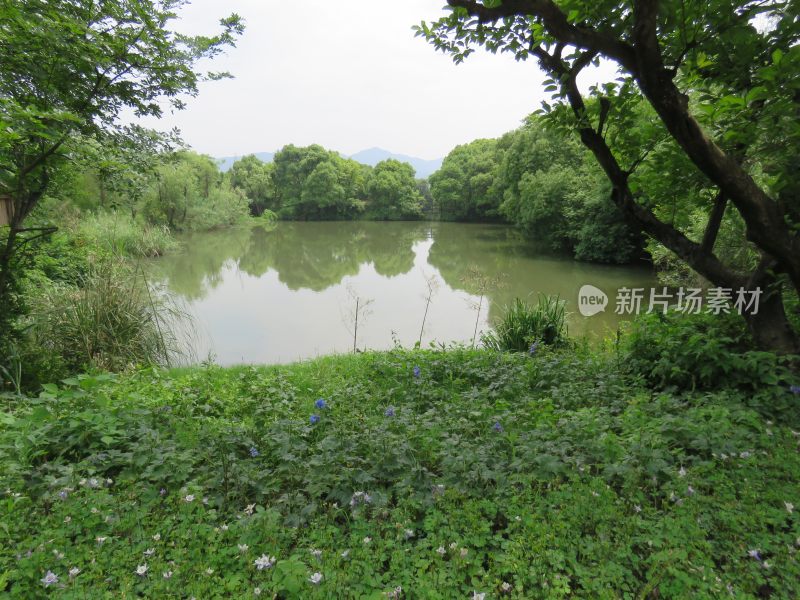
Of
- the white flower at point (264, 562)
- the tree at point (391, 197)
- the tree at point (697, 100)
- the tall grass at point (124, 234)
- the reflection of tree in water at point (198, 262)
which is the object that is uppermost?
the tree at point (391, 197)

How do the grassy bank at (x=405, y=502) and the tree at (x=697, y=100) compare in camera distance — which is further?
the tree at (x=697, y=100)

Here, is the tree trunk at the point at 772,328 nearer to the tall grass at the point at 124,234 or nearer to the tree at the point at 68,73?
the tree at the point at 68,73

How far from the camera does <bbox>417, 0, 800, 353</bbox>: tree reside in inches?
83.5

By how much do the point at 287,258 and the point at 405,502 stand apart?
15.1 meters

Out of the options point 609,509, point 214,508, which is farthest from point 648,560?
point 214,508

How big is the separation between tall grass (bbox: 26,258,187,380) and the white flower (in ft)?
11.5

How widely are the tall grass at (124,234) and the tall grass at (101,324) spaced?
144cm

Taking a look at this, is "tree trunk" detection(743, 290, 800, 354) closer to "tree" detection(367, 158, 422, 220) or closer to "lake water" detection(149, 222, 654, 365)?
"lake water" detection(149, 222, 654, 365)

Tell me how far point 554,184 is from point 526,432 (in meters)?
16.8

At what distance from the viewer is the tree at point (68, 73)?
8.76ft

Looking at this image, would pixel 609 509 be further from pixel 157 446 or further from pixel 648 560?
pixel 157 446

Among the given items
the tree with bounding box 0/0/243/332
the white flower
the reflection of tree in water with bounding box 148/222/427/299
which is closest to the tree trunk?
the white flower

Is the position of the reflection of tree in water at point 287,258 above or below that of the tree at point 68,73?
below

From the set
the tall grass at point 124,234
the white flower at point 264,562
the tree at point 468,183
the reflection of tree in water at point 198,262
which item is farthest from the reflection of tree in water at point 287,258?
the tree at point 468,183
